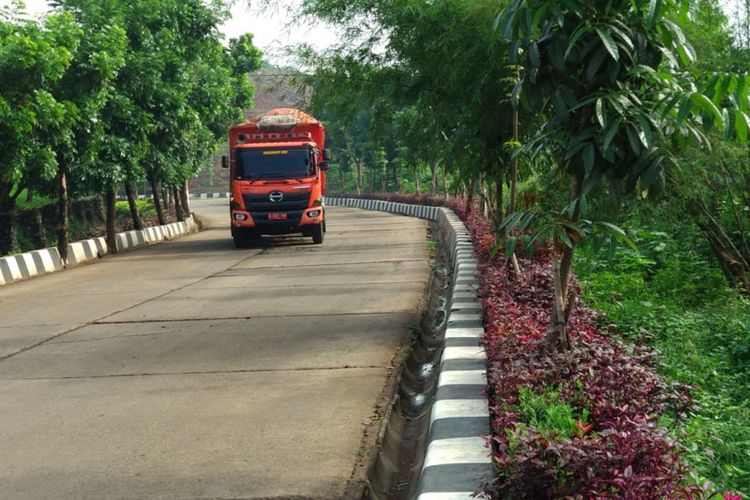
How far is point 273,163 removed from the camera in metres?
23.5

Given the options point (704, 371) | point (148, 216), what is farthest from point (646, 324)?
point (148, 216)

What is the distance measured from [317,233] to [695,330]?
15.7m

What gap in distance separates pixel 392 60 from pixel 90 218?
2534 centimetres

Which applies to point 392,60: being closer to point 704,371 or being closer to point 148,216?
point 704,371

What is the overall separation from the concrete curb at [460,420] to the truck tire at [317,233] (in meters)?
13.1

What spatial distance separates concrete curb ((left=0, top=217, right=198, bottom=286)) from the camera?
17.7 m

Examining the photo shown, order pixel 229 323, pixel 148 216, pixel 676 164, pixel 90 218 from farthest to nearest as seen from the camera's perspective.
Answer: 1. pixel 148 216
2. pixel 90 218
3. pixel 229 323
4. pixel 676 164

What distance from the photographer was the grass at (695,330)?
16.6ft

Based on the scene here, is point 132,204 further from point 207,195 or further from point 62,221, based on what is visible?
A: point 207,195

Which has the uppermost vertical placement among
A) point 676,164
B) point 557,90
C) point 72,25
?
point 72,25

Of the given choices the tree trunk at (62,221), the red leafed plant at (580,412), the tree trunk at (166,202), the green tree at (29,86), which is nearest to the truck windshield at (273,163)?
the tree trunk at (62,221)

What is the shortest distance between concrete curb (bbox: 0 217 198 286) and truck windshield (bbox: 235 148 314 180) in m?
4.15

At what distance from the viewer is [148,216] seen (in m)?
43.7

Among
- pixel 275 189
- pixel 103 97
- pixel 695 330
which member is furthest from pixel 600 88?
pixel 275 189
